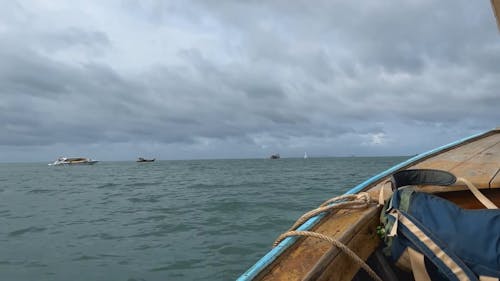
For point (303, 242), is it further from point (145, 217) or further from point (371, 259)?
point (145, 217)

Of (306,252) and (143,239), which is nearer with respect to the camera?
(306,252)

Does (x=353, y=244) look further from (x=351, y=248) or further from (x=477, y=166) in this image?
(x=477, y=166)

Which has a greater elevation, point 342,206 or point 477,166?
point 477,166

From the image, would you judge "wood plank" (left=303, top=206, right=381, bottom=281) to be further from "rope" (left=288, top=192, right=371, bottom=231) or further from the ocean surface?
the ocean surface

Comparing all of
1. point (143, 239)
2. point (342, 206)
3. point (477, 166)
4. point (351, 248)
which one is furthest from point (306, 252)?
point (143, 239)

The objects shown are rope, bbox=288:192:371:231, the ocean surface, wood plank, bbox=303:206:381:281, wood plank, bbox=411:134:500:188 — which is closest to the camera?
wood plank, bbox=303:206:381:281

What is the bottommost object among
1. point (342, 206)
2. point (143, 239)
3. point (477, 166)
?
point (143, 239)

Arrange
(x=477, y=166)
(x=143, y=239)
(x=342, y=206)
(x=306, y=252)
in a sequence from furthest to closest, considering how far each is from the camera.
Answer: (x=143, y=239) → (x=477, y=166) → (x=342, y=206) → (x=306, y=252)

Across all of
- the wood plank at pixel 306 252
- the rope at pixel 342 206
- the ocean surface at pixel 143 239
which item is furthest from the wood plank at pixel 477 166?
the ocean surface at pixel 143 239

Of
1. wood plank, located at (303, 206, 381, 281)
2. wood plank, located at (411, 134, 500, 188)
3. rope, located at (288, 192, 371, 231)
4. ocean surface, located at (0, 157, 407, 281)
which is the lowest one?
ocean surface, located at (0, 157, 407, 281)

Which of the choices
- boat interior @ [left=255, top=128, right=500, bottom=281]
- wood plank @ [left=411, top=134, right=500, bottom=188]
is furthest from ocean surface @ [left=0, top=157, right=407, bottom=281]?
wood plank @ [left=411, top=134, right=500, bottom=188]

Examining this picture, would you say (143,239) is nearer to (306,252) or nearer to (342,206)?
(342,206)

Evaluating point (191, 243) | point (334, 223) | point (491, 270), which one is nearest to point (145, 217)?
point (191, 243)

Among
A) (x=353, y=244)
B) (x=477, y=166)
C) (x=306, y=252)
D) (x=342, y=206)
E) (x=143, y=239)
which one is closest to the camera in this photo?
(x=306, y=252)
